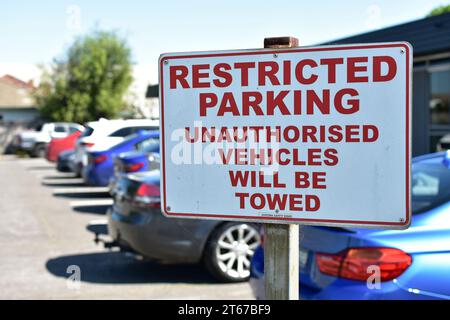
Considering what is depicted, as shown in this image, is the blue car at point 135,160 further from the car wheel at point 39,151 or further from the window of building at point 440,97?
the car wheel at point 39,151

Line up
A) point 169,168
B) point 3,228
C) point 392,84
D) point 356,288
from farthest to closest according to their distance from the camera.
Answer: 1. point 3,228
2. point 356,288
3. point 169,168
4. point 392,84

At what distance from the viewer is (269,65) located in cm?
221

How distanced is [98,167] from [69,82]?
75.4ft

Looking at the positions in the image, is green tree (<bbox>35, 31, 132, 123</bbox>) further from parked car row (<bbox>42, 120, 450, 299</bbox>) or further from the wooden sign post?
the wooden sign post

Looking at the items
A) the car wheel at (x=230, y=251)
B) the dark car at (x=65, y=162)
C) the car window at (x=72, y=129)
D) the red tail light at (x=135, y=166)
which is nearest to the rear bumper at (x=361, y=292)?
the car wheel at (x=230, y=251)

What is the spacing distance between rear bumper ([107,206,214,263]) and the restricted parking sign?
4214mm

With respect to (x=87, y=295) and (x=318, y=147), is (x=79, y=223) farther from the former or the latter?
(x=318, y=147)

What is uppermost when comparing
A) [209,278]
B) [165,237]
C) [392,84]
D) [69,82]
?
[69,82]

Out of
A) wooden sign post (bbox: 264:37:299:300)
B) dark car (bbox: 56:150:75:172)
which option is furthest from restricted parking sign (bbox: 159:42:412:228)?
dark car (bbox: 56:150:75:172)

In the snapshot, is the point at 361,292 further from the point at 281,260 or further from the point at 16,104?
the point at 16,104

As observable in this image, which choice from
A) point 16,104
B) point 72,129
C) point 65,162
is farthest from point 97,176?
point 16,104

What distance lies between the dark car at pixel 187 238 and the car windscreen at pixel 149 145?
387 centimetres

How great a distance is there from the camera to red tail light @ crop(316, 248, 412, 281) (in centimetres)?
351
